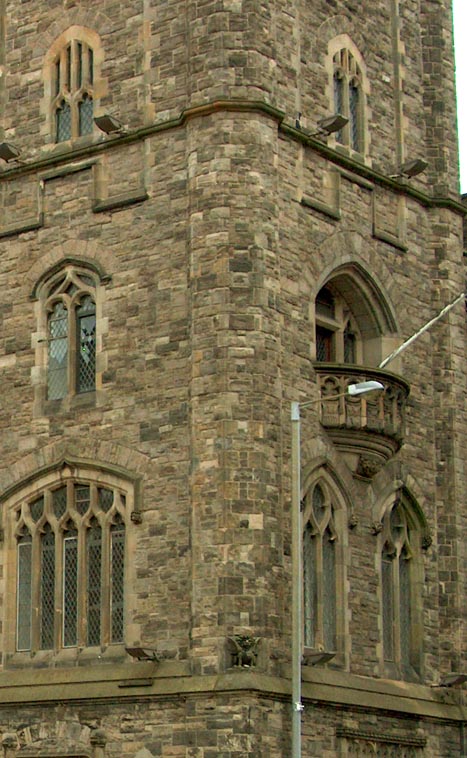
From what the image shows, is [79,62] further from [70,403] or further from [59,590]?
[59,590]

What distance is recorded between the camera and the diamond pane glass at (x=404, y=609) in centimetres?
3828

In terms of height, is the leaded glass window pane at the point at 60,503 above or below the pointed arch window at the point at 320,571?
above

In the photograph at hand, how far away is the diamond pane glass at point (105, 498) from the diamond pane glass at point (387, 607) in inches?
232

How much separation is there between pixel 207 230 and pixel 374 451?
18.8 feet

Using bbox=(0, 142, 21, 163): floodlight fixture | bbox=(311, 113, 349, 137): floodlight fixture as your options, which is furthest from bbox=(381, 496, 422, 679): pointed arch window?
bbox=(0, 142, 21, 163): floodlight fixture

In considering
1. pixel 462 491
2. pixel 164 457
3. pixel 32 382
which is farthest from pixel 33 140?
pixel 462 491

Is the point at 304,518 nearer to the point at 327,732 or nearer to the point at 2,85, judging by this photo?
the point at 327,732

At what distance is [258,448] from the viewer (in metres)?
34.2

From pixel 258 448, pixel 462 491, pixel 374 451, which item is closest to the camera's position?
pixel 258 448

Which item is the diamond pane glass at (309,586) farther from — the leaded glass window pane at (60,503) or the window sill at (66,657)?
the leaded glass window pane at (60,503)

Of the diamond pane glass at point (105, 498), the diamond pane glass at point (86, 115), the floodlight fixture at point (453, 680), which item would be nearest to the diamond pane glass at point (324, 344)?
the diamond pane glass at point (105, 498)

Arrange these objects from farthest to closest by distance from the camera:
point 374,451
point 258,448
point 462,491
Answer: point 462,491 → point 374,451 → point 258,448

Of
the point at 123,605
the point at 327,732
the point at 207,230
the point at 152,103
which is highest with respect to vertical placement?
the point at 152,103

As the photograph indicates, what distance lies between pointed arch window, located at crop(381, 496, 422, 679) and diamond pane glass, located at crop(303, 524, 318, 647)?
2.24 meters
